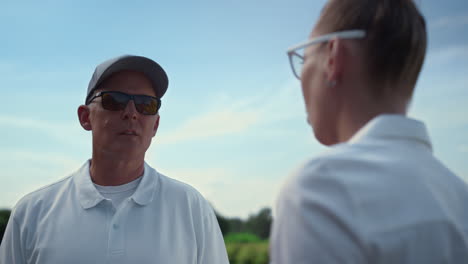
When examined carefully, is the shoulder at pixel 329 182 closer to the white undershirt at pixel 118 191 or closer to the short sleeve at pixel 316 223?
the short sleeve at pixel 316 223

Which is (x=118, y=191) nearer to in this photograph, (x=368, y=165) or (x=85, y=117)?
(x=85, y=117)

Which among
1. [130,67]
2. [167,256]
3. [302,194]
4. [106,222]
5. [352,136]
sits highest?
[130,67]

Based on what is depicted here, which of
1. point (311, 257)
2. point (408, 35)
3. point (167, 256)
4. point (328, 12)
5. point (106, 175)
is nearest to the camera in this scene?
point (311, 257)

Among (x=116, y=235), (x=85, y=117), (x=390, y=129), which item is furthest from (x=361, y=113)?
(x=85, y=117)

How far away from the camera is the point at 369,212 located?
1.19 metres

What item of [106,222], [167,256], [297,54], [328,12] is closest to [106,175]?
[106,222]

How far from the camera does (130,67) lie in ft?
11.7

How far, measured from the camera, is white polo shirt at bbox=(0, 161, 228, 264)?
10.2 ft

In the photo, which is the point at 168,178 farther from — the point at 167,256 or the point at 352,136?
the point at 352,136

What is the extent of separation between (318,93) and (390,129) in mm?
288

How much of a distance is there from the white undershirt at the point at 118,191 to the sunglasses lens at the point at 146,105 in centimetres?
58

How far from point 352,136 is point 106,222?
2.28 metres

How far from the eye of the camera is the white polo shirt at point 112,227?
3119 mm

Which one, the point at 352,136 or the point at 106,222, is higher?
the point at 352,136
